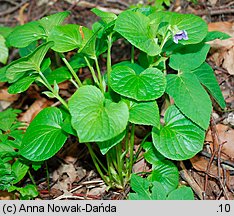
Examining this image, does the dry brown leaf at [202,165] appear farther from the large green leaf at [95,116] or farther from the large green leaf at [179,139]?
the large green leaf at [95,116]

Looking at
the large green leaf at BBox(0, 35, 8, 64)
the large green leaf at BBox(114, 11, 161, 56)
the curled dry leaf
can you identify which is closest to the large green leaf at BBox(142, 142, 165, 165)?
the large green leaf at BBox(114, 11, 161, 56)

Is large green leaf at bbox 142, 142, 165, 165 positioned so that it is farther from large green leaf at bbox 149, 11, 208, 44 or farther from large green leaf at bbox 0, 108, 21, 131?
large green leaf at bbox 0, 108, 21, 131

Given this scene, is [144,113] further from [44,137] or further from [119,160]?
[44,137]

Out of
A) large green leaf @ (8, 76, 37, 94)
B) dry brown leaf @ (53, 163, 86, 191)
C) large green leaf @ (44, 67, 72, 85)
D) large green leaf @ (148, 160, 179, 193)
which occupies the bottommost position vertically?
dry brown leaf @ (53, 163, 86, 191)

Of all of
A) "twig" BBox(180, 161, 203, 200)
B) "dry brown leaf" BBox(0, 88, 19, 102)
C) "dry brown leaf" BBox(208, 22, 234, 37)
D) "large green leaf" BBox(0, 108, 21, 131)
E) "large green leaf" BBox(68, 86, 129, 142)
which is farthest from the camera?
"dry brown leaf" BBox(0, 88, 19, 102)

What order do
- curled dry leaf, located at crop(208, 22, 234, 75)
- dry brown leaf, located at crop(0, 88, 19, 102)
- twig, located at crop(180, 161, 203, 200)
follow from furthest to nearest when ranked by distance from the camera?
dry brown leaf, located at crop(0, 88, 19, 102), curled dry leaf, located at crop(208, 22, 234, 75), twig, located at crop(180, 161, 203, 200)
